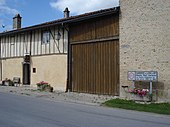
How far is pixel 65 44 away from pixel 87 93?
438cm

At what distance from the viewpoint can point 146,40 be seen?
47.6ft

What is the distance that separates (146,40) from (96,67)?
13.5ft

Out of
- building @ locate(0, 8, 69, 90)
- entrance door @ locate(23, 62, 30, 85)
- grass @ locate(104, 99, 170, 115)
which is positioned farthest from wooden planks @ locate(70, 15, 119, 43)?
entrance door @ locate(23, 62, 30, 85)

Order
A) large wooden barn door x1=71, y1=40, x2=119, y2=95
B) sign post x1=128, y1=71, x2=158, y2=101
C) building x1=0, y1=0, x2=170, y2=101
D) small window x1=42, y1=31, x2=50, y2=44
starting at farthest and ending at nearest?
small window x1=42, y1=31, x2=50, y2=44 < large wooden barn door x1=71, y1=40, x2=119, y2=95 < building x1=0, y1=0, x2=170, y2=101 < sign post x1=128, y1=71, x2=158, y2=101

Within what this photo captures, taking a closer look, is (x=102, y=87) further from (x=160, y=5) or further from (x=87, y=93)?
(x=160, y=5)

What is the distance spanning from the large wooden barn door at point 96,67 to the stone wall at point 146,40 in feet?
2.45

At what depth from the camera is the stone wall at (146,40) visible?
13836mm

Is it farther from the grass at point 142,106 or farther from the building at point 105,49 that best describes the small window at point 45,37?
the grass at point 142,106

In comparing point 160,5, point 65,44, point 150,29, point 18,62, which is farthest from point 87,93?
point 18,62

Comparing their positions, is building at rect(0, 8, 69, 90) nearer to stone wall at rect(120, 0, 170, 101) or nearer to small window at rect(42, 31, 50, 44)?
small window at rect(42, 31, 50, 44)

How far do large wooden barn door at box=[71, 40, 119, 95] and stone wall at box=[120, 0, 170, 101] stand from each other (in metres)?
0.75

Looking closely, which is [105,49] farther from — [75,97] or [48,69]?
[48,69]

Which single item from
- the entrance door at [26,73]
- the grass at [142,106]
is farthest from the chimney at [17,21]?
the grass at [142,106]

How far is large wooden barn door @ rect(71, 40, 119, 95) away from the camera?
16.1 metres
